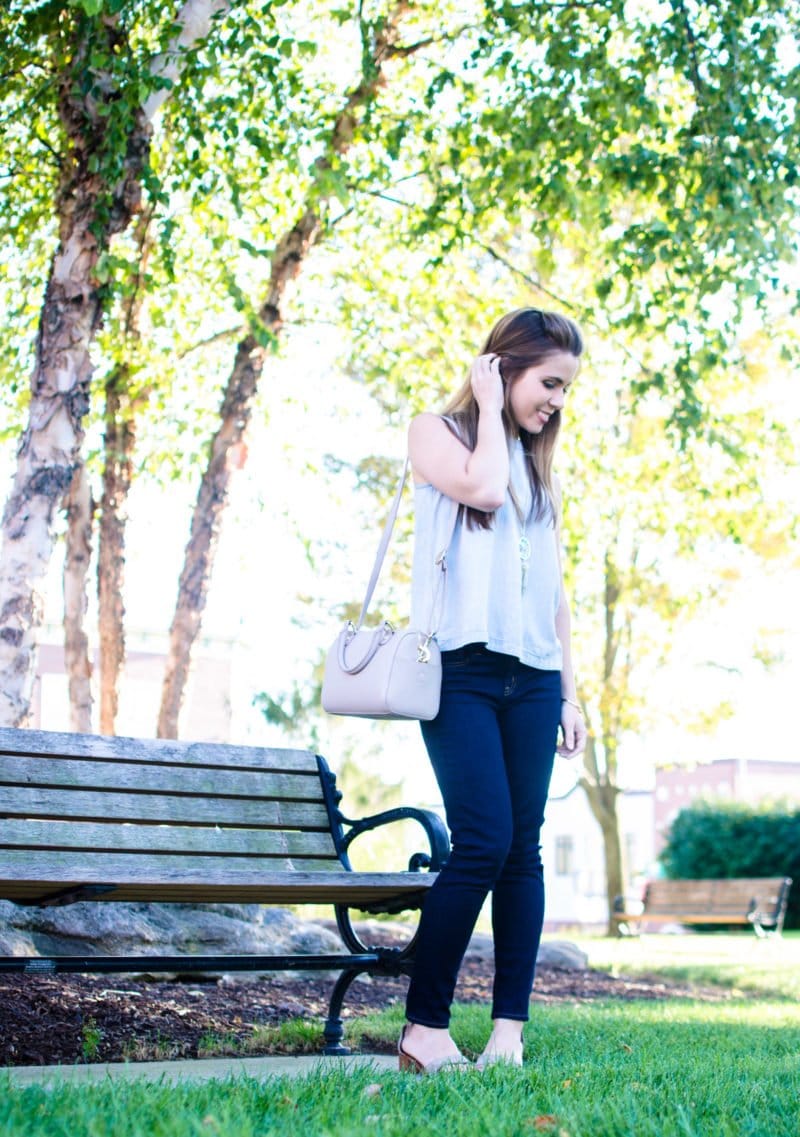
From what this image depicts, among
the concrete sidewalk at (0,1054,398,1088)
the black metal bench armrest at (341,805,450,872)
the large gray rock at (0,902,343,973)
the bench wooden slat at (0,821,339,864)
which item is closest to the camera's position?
the concrete sidewalk at (0,1054,398,1088)

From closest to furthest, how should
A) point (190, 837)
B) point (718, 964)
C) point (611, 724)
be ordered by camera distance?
point (190, 837)
point (718, 964)
point (611, 724)

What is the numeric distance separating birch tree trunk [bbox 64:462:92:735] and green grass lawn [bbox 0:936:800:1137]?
5.36 metres

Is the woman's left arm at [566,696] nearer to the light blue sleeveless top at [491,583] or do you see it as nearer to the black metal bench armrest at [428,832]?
the light blue sleeveless top at [491,583]

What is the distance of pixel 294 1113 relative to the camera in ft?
8.77

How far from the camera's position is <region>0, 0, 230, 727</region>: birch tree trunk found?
236 inches

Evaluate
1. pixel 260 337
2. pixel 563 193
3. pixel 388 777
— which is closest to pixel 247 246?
pixel 260 337

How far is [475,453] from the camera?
12.0 feet

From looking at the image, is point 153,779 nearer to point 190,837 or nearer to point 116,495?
point 190,837

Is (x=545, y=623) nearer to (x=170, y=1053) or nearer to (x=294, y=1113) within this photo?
(x=294, y=1113)

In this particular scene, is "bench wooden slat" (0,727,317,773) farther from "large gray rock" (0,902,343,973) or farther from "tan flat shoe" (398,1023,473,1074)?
"tan flat shoe" (398,1023,473,1074)

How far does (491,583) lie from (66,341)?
3.23 metres

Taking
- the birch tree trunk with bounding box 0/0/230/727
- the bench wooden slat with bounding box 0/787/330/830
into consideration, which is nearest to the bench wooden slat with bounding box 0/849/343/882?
the bench wooden slat with bounding box 0/787/330/830

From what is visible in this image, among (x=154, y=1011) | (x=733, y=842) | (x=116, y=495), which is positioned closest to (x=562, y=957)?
(x=116, y=495)

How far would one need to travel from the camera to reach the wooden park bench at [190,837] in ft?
12.2
